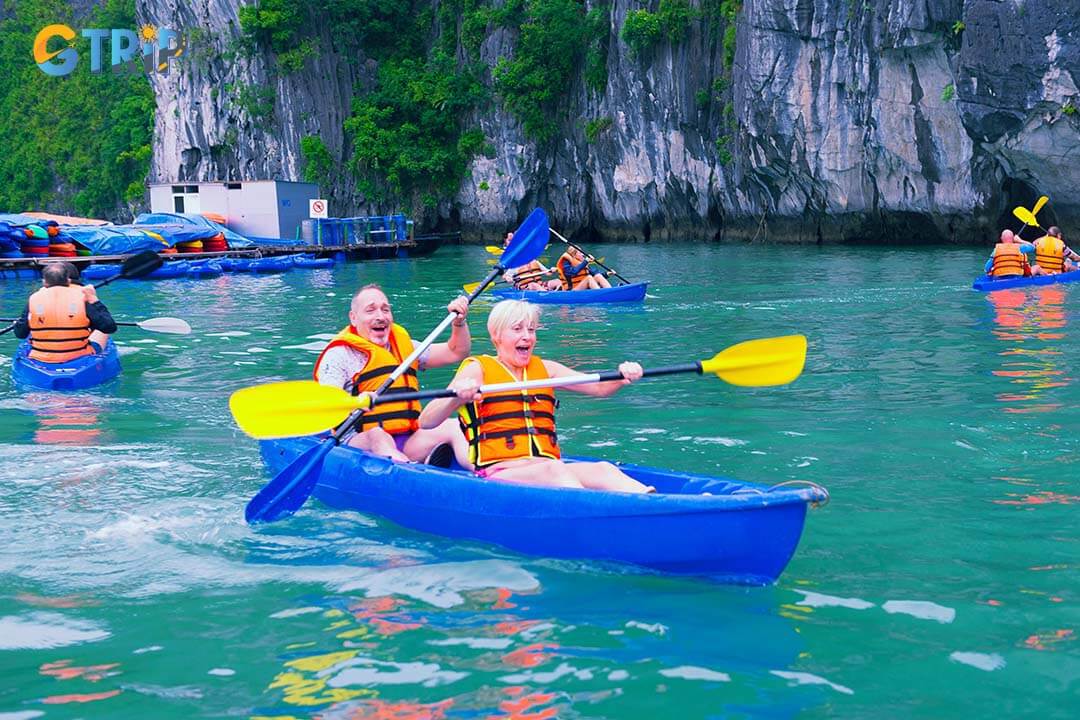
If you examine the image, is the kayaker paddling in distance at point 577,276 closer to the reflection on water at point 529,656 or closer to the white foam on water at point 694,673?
the reflection on water at point 529,656

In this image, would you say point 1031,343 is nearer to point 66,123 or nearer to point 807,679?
point 807,679

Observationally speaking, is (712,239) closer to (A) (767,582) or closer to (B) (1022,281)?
(B) (1022,281)

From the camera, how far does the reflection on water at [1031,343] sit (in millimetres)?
8492

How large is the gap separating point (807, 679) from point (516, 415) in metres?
2.02

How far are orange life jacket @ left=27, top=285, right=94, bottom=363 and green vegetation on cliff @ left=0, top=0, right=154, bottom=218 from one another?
155 feet

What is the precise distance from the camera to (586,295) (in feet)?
55.5

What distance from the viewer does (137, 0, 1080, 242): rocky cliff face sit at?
25281 millimetres

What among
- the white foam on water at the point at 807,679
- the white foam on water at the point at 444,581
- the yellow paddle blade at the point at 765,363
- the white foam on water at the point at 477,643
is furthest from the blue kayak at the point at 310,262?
the white foam on water at the point at 807,679

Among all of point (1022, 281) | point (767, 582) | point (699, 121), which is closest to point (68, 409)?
point (767, 582)

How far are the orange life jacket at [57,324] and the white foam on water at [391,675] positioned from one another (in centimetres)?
712

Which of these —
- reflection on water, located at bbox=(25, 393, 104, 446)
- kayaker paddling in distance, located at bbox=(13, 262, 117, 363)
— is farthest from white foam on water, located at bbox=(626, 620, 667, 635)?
kayaker paddling in distance, located at bbox=(13, 262, 117, 363)

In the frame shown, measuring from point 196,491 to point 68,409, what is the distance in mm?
3302

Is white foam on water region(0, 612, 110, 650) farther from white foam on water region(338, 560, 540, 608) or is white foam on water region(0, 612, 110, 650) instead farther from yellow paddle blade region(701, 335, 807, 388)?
yellow paddle blade region(701, 335, 807, 388)

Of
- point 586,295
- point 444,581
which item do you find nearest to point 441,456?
point 444,581
